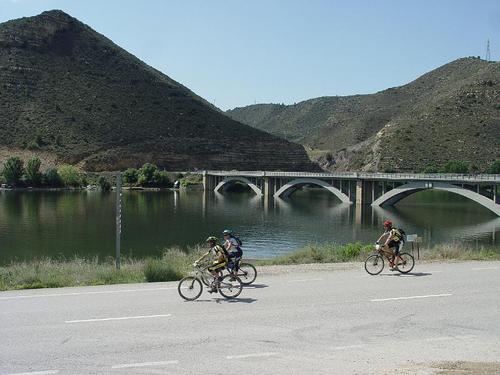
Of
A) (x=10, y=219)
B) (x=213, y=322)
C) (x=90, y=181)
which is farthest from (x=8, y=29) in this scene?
(x=213, y=322)

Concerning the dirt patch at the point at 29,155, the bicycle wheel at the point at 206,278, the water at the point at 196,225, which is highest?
the dirt patch at the point at 29,155

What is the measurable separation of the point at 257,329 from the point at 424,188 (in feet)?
200

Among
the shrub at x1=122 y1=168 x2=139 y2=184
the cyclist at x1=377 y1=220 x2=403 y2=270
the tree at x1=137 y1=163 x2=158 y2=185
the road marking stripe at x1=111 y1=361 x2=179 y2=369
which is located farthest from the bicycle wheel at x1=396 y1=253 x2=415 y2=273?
Result: the shrub at x1=122 y1=168 x2=139 y2=184

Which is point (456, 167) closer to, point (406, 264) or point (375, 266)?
point (406, 264)

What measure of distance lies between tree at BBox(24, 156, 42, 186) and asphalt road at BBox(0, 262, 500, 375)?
90084 mm

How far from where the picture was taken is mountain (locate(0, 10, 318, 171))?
380ft

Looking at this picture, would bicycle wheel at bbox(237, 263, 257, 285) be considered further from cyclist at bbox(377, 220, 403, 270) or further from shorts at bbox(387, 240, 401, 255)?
shorts at bbox(387, 240, 401, 255)


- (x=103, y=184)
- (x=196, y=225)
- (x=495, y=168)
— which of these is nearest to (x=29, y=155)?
(x=103, y=184)

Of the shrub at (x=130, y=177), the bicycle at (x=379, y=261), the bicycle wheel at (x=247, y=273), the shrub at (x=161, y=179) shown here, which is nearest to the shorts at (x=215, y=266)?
the bicycle wheel at (x=247, y=273)

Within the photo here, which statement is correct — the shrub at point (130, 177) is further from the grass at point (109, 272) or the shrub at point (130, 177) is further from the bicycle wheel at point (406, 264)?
the bicycle wheel at point (406, 264)

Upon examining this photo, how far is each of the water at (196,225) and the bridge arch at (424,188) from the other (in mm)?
1639

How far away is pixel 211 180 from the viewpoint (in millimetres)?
115000

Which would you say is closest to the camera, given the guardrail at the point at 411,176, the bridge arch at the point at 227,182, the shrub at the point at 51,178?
the guardrail at the point at 411,176

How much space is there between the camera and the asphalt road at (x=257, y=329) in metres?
8.35
